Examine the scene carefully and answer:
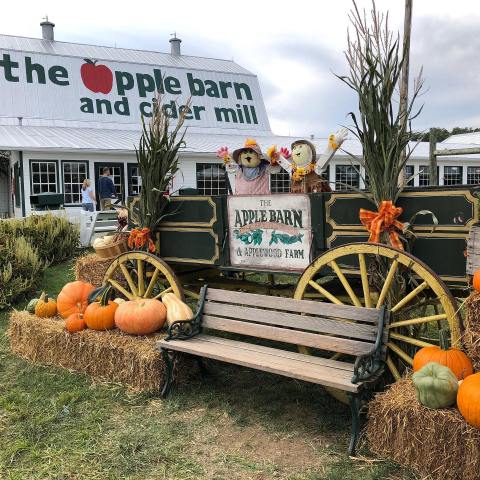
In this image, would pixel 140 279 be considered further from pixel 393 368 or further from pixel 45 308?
pixel 393 368

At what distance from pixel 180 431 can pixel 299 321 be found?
1098mm

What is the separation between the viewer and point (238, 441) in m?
3.45

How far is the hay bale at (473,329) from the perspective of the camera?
2.83m

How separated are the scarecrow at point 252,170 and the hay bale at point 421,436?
2736 mm

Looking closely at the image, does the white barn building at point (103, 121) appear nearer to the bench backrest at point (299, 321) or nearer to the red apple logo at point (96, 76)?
the red apple logo at point (96, 76)

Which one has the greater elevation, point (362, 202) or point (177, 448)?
point (362, 202)

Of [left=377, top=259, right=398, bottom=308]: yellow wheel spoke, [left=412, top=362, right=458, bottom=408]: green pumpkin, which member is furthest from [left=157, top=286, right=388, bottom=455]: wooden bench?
[left=412, top=362, right=458, bottom=408]: green pumpkin

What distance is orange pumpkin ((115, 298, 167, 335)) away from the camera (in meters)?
4.61

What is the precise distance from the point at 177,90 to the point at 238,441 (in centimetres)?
1884

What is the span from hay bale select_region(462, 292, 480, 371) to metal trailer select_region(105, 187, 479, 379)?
0.25m

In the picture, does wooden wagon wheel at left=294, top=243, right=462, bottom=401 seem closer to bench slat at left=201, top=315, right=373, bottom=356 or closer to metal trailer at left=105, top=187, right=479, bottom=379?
metal trailer at left=105, top=187, right=479, bottom=379

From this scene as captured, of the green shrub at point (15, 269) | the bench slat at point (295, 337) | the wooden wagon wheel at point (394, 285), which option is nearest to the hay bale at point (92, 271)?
the green shrub at point (15, 269)

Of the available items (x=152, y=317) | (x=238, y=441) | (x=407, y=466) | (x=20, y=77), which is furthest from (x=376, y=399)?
(x=20, y=77)

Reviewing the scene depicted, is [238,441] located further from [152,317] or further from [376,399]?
[152,317]
